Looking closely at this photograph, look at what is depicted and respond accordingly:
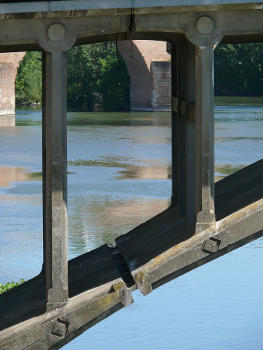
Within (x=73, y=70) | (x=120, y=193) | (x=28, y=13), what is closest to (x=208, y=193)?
(x=28, y=13)

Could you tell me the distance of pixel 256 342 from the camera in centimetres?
1189

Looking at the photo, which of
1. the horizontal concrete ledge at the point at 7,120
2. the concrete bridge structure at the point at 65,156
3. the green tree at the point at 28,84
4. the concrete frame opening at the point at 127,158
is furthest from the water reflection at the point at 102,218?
the green tree at the point at 28,84

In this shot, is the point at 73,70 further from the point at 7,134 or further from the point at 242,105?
the point at 7,134

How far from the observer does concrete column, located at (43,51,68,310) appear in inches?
308

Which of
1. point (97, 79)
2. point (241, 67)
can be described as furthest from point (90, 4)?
point (241, 67)

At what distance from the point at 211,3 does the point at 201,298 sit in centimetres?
653

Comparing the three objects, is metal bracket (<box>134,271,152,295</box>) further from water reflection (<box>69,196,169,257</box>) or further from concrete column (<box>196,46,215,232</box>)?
water reflection (<box>69,196,169,257</box>)

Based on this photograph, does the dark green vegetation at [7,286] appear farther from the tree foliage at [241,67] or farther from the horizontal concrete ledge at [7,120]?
the tree foliage at [241,67]

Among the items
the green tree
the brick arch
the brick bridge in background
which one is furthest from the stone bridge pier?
the green tree

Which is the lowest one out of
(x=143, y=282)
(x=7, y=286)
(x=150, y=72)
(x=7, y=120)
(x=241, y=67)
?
(x=7, y=286)

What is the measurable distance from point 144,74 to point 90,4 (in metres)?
41.2

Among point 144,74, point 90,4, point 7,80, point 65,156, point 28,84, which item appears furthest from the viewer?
point 28,84

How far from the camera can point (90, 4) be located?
7.65 meters

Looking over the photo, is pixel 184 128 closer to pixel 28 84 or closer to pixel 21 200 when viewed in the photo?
pixel 21 200
